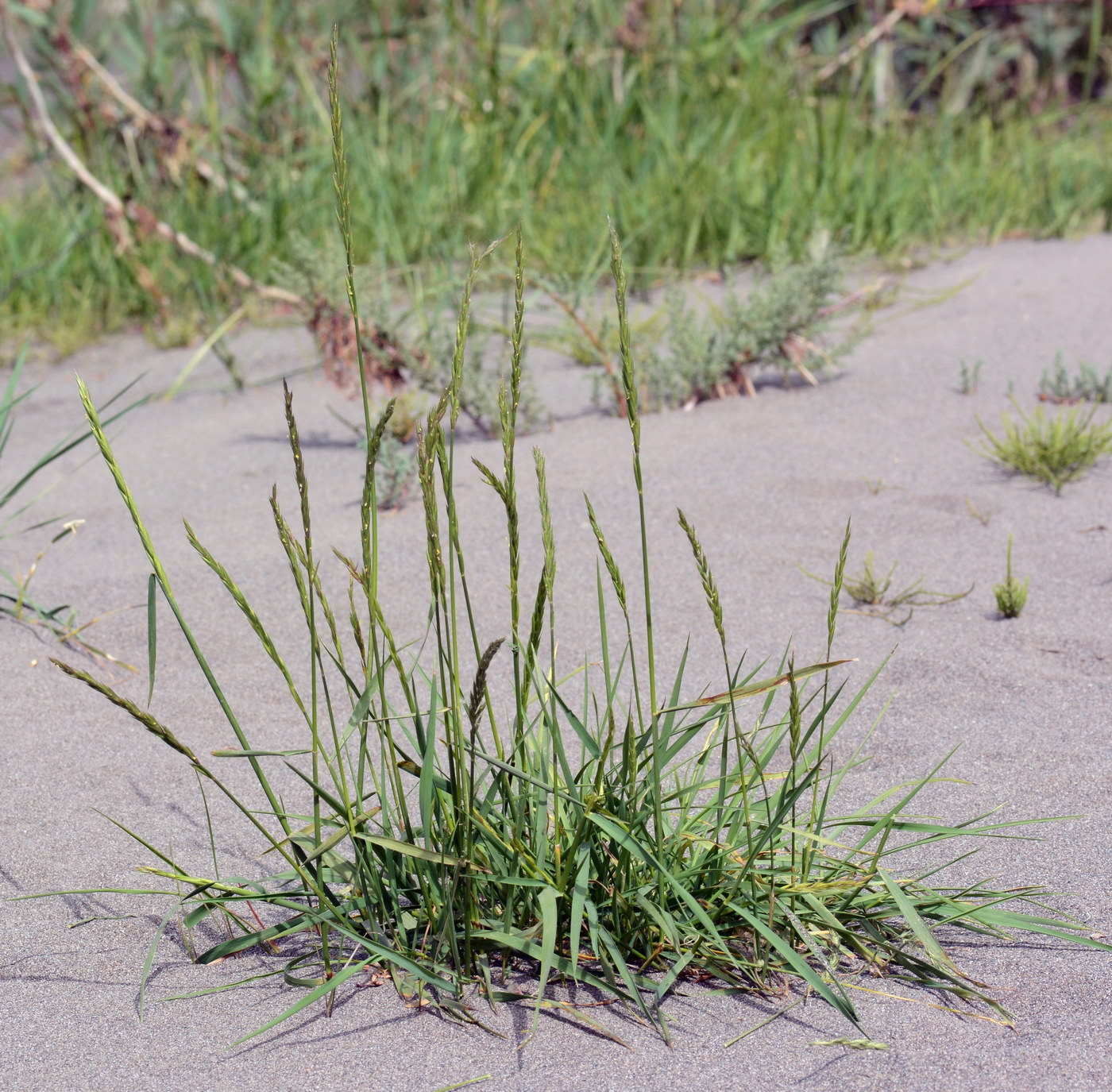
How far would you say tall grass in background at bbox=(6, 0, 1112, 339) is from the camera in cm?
390

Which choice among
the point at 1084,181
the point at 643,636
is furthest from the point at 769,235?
the point at 643,636

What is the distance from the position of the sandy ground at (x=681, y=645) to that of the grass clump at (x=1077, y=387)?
0.12 metres

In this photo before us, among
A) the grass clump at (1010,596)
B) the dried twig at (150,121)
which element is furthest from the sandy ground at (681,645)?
the dried twig at (150,121)

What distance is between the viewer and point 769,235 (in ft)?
12.1

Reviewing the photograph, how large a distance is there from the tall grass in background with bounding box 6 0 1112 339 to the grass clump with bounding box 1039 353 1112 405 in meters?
0.88

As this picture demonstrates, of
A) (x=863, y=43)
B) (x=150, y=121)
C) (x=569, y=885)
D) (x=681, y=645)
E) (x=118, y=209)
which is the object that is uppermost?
(x=863, y=43)

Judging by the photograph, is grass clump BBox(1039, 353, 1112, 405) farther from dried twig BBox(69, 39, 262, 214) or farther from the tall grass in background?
dried twig BBox(69, 39, 262, 214)

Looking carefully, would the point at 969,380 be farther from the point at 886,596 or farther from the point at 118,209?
the point at 118,209

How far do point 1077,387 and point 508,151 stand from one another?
2420 millimetres

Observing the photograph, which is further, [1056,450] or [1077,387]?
[1077,387]

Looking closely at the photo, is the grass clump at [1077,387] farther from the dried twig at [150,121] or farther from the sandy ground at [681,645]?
the dried twig at [150,121]

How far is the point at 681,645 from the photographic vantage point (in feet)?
6.64

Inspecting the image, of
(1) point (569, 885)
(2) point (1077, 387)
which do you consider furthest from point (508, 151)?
(1) point (569, 885)

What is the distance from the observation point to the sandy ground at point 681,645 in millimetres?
1156
